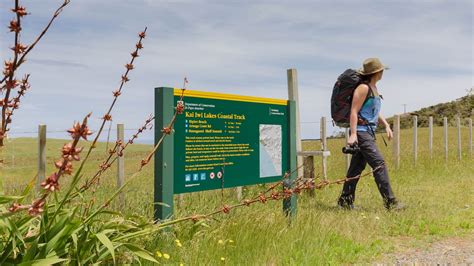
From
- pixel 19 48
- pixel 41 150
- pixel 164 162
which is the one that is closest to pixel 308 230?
pixel 164 162

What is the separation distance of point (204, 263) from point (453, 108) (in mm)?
59186

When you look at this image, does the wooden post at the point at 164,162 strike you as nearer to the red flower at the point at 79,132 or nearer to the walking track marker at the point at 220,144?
the walking track marker at the point at 220,144

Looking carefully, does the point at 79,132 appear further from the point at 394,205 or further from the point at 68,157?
the point at 394,205

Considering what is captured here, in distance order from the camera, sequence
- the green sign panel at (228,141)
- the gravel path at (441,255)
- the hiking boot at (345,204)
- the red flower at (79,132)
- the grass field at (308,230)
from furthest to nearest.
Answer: the hiking boot at (345,204), the gravel path at (441,255), the green sign panel at (228,141), the grass field at (308,230), the red flower at (79,132)

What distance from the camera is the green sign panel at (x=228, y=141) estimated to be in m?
4.73

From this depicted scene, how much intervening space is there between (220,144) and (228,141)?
0.16 meters

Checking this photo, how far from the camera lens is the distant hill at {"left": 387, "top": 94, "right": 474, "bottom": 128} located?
163ft

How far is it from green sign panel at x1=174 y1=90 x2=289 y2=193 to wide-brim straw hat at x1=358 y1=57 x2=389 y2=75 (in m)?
1.57

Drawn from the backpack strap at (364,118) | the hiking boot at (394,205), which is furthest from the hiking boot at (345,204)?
the backpack strap at (364,118)

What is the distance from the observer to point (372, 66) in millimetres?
7109

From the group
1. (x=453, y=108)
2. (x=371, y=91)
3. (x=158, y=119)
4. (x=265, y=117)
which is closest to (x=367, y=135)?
(x=371, y=91)

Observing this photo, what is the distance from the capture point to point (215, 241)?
4258 millimetres

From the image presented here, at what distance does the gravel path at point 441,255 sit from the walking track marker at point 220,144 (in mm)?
1451

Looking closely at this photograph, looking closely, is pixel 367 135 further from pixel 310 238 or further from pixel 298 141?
pixel 310 238
